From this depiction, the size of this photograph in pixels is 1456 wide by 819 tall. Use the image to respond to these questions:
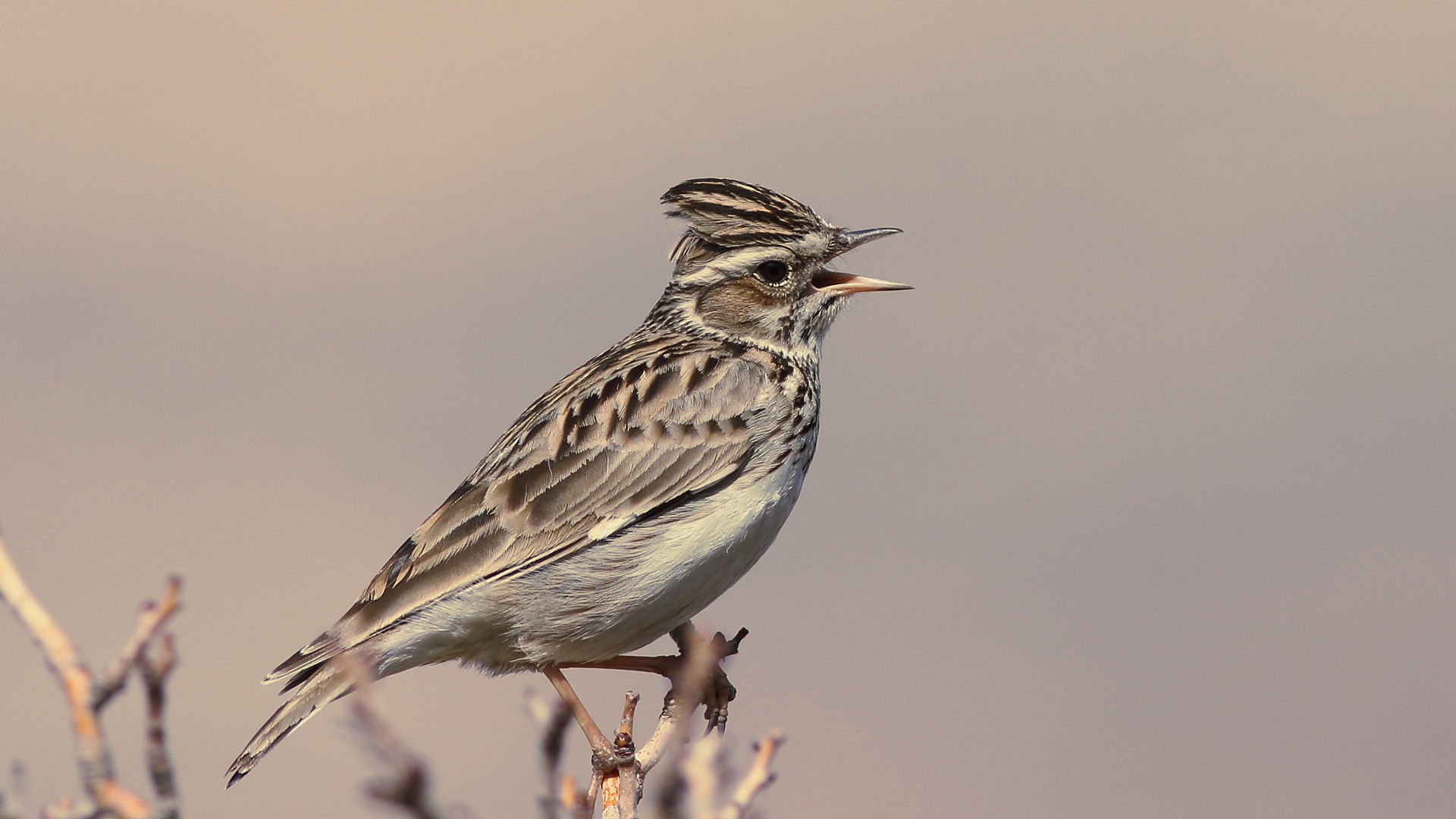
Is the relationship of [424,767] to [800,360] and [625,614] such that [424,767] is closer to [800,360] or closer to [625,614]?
[625,614]

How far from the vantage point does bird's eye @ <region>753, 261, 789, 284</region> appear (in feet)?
30.3

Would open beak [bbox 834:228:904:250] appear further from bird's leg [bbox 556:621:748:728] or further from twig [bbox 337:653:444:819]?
twig [bbox 337:653:444:819]

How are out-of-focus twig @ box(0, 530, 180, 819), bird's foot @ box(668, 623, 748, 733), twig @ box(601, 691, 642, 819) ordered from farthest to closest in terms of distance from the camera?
bird's foot @ box(668, 623, 748, 733), twig @ box(601, 691, 642, 819), out-of-focus twig @ box(0, 530, 180, 819)

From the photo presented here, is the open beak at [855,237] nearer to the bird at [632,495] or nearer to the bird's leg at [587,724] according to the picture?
the bird at [632,495]

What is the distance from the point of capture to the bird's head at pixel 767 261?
30.1 ft

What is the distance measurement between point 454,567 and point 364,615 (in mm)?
547

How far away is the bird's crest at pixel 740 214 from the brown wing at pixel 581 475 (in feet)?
2.76

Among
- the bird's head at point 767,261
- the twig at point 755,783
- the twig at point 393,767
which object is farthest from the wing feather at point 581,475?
the twig at point 393,767

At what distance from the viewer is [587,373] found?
30.2 feet

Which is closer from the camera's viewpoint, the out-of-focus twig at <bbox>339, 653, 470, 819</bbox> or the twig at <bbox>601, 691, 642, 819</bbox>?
the out-of-focus twig at <bbox>339, 653, 470, 819</bbox>

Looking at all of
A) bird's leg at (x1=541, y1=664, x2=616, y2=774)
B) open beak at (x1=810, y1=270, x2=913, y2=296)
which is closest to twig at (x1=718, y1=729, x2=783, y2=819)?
bird's leg at (x1=541, y1=664, x2=616, y2=774)

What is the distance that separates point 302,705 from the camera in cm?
731

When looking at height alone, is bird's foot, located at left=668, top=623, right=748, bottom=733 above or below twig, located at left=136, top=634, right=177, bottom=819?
below

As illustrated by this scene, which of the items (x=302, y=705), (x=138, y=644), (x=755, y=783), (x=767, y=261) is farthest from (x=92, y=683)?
(x=767, y=261)
